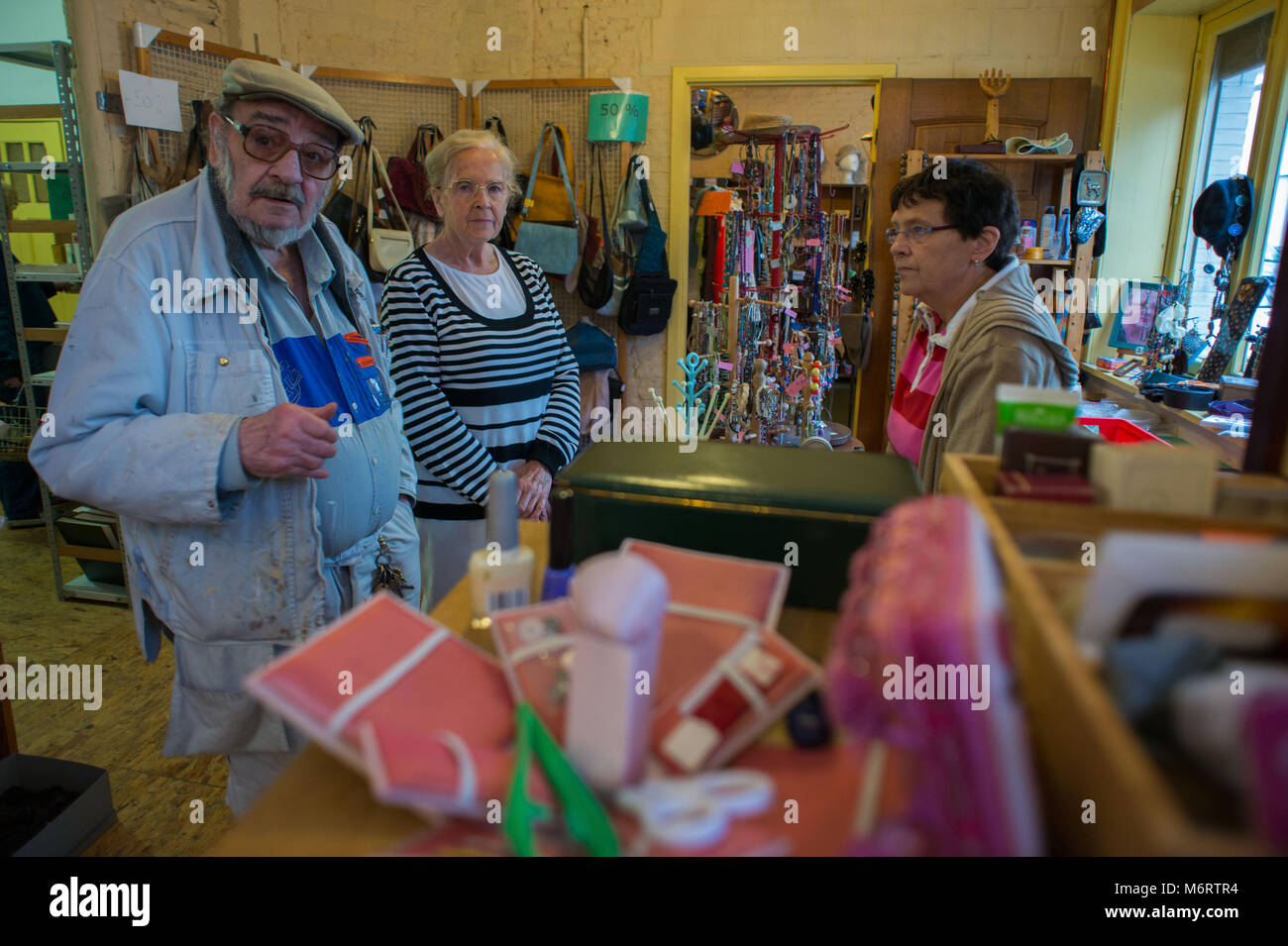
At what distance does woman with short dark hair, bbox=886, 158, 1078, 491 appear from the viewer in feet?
6.02

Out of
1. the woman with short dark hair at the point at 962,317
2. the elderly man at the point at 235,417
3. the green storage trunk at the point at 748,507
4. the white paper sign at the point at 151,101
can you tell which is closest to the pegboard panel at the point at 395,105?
the white paper sign at the point at 151,101

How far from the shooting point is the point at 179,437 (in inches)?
58.1

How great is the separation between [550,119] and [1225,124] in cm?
359

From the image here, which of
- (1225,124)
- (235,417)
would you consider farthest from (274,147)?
(1225,124)

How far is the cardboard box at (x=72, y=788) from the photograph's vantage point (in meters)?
2.16

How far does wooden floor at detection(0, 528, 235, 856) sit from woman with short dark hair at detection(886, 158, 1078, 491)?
7.63ft

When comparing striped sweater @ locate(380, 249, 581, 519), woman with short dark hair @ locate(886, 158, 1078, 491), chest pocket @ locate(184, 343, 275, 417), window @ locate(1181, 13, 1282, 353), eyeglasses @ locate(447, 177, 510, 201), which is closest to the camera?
chest pocket @ locate(184, 343, 275, 417)

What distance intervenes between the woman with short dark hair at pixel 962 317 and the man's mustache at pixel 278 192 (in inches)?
62.3

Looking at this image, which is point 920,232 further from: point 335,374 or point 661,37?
point 661,37

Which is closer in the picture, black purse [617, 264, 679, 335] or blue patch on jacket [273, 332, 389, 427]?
blue patch on jacket [273, 332, 389, 427]

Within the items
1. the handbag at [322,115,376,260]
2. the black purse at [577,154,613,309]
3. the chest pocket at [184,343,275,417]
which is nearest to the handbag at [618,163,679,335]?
the black purse at [577,154,613,309]

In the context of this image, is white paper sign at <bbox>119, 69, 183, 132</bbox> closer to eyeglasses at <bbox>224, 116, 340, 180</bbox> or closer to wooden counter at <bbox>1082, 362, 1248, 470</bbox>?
eyeglasses at <bbox>224, 116, 340, 180</bbox>

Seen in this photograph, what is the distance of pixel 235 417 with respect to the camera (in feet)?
4.95

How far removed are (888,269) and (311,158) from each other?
383 centimetres
